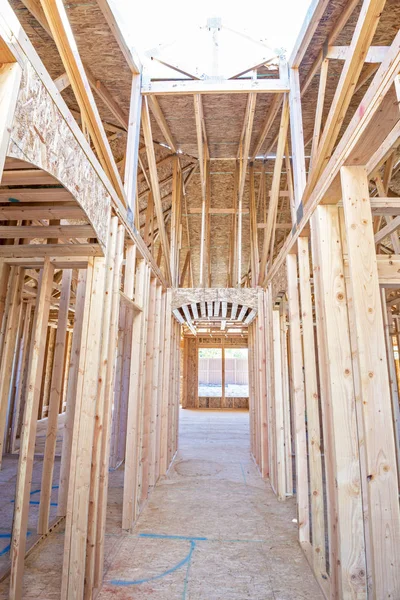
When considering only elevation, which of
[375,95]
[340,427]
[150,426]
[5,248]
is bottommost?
[150,426]

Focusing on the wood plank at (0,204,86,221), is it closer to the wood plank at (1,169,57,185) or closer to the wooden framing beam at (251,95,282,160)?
the wood plank at (1,169,57,185)

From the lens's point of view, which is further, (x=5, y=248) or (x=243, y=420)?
(x=243, y=420)

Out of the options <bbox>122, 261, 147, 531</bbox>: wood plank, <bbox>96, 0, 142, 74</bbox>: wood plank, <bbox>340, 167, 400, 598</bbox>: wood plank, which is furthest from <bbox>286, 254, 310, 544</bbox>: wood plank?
<bbox>96, 0, 142, 74</bbox>: wood plank

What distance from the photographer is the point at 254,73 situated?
4277 millimetres

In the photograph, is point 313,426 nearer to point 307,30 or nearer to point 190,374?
point 307,30

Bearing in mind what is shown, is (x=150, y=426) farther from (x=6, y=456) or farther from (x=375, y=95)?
(x=375, y=95)

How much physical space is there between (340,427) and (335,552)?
0.85 metres

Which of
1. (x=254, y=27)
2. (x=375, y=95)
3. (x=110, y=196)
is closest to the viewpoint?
(x=375, y=95)

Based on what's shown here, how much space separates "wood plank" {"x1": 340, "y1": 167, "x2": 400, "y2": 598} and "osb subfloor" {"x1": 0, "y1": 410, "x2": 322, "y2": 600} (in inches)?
48.1

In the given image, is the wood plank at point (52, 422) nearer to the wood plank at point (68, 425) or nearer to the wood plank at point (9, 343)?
the wood plank at point (68, 425)

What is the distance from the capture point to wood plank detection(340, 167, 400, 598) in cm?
178

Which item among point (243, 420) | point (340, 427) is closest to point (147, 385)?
point (340, 427)

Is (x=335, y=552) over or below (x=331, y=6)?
below

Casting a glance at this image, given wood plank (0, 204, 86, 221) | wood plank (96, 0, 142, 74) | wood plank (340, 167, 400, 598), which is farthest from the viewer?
wood plank (96, 0, 142, 74)
